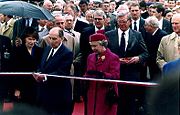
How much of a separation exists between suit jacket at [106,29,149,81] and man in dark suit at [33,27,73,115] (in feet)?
4.02

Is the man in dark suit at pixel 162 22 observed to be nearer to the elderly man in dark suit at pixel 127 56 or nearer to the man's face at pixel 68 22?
the man's face at pixel 68 22

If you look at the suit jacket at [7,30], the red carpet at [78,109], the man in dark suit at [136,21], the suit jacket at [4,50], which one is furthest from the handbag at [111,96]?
the suit jacket at [7,30]

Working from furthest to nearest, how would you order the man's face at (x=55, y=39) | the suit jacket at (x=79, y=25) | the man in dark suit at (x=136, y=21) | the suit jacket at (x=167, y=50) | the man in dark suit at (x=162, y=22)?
1. the man in dark suit at (x=162, y=22)
2. the suit jacket at (x=79, y=25)
3. the man in dark suit at (x=136, y=21)
4. the suit jacket at (x=167, y=50)
5. the man's face at (x=55, y=39)

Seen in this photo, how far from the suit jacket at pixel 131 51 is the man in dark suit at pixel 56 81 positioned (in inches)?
48.2

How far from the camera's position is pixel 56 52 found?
774cm

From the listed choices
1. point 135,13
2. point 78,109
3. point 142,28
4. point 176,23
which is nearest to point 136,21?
point 135,13

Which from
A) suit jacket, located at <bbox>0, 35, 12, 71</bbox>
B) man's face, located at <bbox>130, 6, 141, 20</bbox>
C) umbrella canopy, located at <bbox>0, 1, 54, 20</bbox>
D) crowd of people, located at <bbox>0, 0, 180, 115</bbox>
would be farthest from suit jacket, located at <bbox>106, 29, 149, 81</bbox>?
man's face, located at <bbox>130, 6, 141, 20</bbox>

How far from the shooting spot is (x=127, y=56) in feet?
28.6

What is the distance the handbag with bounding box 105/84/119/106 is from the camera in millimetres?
7587

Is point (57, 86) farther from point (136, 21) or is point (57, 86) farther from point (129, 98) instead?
point (136, 21)

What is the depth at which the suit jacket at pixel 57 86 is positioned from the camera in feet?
25.2

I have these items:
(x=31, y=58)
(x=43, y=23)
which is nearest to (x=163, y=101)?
(x=31, y=58)

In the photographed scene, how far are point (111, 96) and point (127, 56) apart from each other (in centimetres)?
131

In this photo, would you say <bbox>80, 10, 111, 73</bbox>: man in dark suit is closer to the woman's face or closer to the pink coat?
the woman's face
